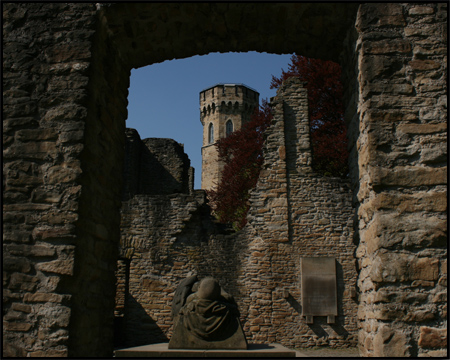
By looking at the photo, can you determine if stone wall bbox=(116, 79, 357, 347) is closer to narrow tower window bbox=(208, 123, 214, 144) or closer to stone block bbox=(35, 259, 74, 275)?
stone block bbox=(35, 259, 74, 275)

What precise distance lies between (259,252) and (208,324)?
21.3 feet

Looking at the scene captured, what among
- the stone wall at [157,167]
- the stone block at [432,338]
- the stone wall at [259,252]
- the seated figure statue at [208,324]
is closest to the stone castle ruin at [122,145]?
the stone block at [432,338]

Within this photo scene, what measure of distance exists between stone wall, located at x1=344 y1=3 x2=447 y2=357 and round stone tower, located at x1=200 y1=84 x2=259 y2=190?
42.4 meters

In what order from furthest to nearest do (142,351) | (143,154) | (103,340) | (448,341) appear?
1. (143,154)
2. (142,351)
3. (103,340)
4. (448,341)

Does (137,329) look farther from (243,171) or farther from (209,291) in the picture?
(243,171)

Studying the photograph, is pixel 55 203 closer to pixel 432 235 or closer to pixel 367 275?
pixel 367 275

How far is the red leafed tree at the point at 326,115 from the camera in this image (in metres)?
17.3

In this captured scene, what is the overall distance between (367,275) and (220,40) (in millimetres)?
2778

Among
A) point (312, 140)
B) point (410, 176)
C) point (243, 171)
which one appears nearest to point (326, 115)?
point (312, 140)

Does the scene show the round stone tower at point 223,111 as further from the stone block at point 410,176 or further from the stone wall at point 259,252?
the stone block at point 410,176

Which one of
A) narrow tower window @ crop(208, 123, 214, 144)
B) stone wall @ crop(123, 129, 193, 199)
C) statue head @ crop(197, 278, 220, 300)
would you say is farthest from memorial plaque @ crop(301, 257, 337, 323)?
narrow tower window @ crop(208, 123, 214, 144)

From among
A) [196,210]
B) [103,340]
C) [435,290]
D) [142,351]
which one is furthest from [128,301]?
[435,290]

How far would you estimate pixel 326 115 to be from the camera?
1909 centimetres

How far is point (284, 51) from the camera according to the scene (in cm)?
483
